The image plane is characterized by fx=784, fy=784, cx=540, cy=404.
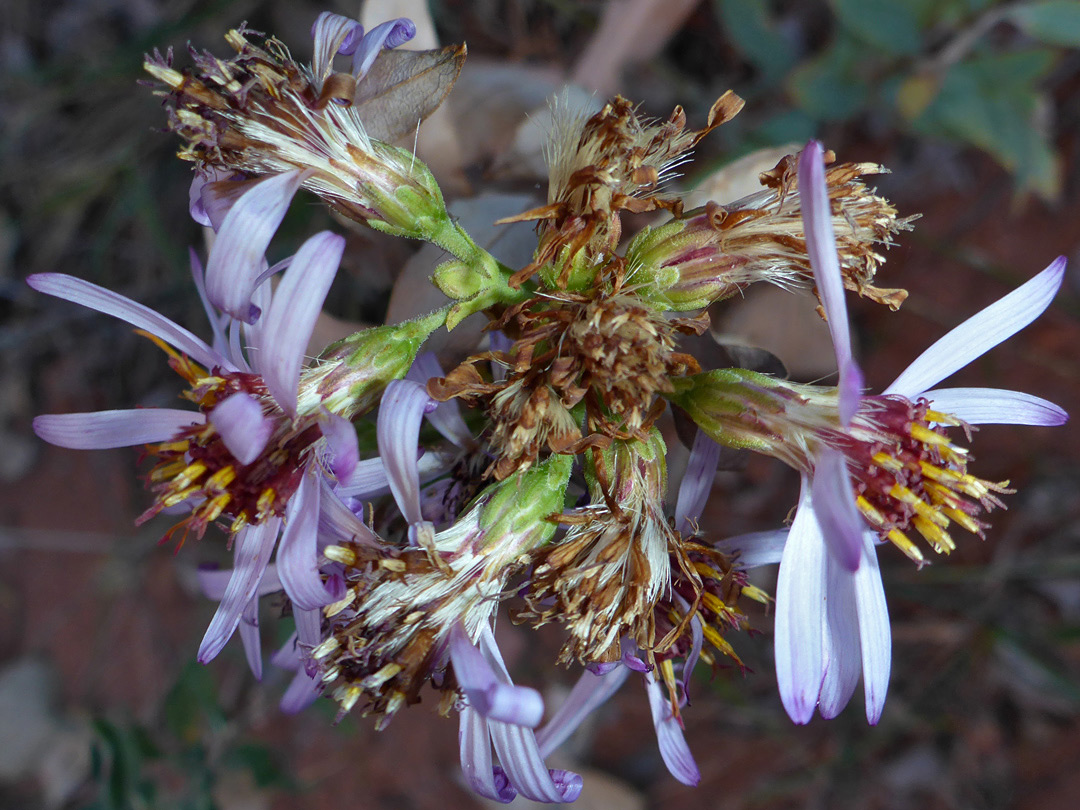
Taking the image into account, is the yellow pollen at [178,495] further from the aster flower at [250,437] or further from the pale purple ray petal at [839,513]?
the pale purple ray petal at [839,513]

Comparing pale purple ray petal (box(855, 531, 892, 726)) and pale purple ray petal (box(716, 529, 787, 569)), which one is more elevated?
pale purple ray petal (box(855, 531, 892, 726))

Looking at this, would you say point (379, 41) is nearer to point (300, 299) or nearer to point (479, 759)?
point (300, 299)

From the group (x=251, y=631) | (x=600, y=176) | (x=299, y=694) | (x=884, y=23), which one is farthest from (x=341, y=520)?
(x=884, y=23)

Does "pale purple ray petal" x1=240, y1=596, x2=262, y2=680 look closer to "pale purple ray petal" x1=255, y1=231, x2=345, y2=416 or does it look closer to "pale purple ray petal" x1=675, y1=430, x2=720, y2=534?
"pale purple ray petal" x1=255, y1=231, x2=345, y2=416

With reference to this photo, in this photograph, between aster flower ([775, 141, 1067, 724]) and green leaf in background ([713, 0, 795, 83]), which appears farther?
green leaf in background ([713, 0, 795, 83])

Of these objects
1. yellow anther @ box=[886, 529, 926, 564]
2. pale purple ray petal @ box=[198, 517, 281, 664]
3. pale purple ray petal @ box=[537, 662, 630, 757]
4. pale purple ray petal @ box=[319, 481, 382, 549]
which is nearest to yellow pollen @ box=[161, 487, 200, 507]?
pale purple ray petal @ box=[198, 517, 281, 664]

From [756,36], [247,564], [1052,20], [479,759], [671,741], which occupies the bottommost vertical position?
[671,741]

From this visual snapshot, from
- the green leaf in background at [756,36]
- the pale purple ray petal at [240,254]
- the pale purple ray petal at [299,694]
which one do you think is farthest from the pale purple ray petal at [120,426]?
the green leaf in background at [756,36]
